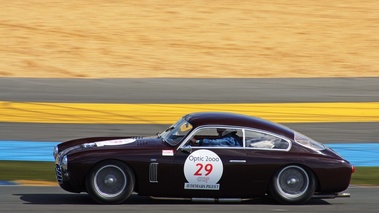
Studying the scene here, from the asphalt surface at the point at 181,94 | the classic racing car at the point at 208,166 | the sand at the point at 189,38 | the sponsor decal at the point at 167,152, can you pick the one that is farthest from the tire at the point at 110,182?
the sand at the point at 189,38

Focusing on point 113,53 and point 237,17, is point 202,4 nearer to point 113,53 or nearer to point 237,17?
point 237,17

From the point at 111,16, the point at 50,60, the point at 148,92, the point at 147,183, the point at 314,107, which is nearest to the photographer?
the point at 147,183

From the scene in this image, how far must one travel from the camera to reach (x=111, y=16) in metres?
28.7

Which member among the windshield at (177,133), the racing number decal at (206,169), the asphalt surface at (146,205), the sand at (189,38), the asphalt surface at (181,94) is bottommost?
the asphalt surface at (146,205)

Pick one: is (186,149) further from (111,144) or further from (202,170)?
(111,144)

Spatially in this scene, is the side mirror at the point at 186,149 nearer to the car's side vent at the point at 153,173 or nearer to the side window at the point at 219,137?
the side window at the point at 219,137

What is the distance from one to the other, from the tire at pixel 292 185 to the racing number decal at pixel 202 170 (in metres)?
0.67

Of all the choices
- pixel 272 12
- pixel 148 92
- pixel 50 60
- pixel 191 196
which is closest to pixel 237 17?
pixel 272 12

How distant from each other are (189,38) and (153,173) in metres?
17.5

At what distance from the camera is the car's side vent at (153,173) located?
9.20 metres

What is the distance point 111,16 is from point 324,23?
24.5 ft

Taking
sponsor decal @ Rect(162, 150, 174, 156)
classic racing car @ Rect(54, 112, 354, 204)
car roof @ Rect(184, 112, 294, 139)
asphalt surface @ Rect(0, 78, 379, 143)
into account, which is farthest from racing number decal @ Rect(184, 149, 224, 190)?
asphalt surface @ Rect(0, 78, 379, 143)

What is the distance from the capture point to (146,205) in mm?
9398

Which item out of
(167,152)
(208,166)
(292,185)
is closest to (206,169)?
(208,166)
